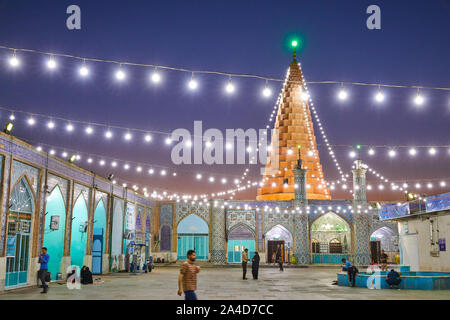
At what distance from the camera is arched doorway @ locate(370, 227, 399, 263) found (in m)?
29.8

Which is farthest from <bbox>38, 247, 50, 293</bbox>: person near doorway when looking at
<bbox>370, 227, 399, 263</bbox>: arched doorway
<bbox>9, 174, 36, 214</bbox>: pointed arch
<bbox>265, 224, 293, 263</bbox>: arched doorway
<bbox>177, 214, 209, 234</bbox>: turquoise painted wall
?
<bbox>370, 227, 399, 263</bbox>: arched doorway

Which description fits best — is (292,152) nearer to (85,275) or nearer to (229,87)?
(85,275)

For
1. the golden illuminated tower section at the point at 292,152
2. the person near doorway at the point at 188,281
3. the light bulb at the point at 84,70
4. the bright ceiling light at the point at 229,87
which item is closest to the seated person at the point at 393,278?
the bright ceiling light at the point at 229,87

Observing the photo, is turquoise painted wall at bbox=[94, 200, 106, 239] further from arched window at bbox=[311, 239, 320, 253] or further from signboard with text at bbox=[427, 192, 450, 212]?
arched window at bbox=[311, 239, 320, 253]

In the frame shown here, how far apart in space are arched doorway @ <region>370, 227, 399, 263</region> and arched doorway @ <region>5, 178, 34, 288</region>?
→ 22574mm

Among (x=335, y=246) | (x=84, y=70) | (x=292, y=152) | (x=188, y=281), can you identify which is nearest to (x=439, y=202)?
(x=188, y=281)

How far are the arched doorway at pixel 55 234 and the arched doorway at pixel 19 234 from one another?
81.3 inches

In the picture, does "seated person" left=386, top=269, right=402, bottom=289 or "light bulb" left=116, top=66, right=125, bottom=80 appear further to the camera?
"seated person" left=386, top=269, right=402, bottom=289

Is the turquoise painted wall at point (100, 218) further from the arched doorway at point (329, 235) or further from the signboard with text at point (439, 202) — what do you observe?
the arched doorway at point (329, 235)

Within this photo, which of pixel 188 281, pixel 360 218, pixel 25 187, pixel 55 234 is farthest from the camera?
pixel 360 218

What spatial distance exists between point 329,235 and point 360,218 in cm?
278

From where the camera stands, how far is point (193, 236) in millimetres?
29953
